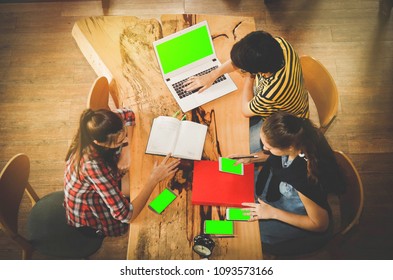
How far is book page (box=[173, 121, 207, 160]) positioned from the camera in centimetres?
189

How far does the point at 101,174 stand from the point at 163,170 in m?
0.32

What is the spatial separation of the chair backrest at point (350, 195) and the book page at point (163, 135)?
0.85m

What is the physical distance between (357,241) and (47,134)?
245 cm

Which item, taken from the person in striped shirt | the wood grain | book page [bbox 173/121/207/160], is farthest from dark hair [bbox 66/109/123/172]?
the wood grain

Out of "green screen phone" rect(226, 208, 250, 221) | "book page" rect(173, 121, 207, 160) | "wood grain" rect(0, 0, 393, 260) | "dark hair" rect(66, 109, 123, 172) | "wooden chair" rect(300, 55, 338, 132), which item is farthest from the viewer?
"wood grain" rect(0, 0, 393, 260)

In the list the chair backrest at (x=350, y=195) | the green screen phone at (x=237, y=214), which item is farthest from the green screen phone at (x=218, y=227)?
the chair backrest at (x=350, y=195)

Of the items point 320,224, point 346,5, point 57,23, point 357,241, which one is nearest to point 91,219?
point 320,224

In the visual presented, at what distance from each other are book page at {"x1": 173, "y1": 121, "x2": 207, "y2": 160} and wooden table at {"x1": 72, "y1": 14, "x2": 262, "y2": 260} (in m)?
0.05

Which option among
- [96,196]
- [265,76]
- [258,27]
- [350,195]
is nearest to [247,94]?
[265,76]

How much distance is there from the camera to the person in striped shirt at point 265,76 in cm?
184

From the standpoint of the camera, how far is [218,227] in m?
1.76

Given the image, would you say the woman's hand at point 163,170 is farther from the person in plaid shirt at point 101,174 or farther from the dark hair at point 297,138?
the dark hair at point 297,138

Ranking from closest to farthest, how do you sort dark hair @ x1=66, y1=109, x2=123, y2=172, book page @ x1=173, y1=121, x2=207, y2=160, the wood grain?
dark hair @ x1=66, y1=109, x2=123, y2=172
book page @ x1=173, y1=121, x2=207, y2=160
the wood grain

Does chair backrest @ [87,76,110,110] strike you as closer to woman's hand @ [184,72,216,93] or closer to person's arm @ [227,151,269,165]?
woman's hand @ [184,72,216,93]
